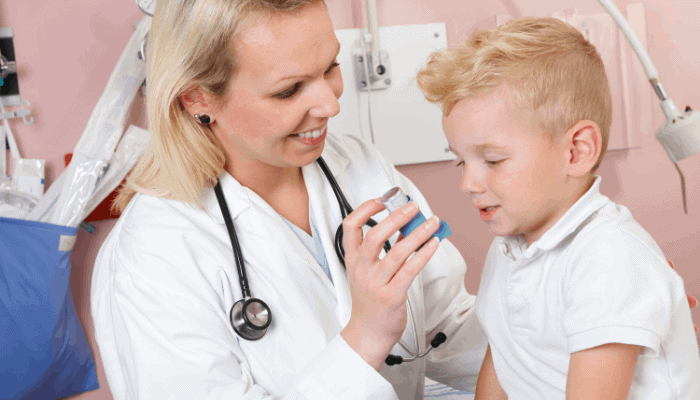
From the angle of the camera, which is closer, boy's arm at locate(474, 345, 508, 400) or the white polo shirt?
the white polo shirt

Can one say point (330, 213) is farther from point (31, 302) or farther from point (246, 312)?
point (31, 302)

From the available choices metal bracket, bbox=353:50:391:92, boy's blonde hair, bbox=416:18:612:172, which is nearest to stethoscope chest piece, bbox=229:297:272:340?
boy's blonde hair, bbox=416:18:612:172

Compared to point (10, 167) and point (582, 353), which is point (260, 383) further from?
point (10, 167)

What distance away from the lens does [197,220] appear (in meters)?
1.05

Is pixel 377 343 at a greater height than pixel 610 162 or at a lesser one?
greater

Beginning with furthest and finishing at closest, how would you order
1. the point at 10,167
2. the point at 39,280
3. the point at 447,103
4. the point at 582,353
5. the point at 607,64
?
the point at 607,64
the point at 10,167
the point at 39,280
the point at 447,103
the point at 582,353

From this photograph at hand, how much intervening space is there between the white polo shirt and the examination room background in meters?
1.12

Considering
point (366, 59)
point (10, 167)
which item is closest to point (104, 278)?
point (10, 167)

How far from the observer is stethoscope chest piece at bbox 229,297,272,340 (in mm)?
943

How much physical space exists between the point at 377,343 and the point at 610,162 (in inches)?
62.8

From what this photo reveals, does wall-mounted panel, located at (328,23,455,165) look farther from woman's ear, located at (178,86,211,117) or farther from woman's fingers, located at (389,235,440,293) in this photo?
woman's fingers, located at (389,235,440,293)

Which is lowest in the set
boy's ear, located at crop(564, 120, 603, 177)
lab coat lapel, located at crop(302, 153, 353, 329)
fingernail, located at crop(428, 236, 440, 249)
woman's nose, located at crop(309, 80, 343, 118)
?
lab coat lapel, located at crop(302, 153, 353, 329)

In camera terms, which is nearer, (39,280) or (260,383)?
(260,383)

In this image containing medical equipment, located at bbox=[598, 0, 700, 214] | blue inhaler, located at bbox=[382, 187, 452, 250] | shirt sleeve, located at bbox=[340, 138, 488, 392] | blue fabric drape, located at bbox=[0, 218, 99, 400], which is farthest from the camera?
blue fabric drape, located at bbox=[0, 218, 99, 400]
